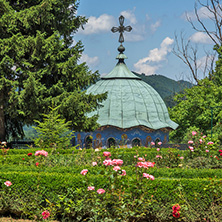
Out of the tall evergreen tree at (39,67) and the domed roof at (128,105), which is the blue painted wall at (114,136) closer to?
the domed roof at (128,105)

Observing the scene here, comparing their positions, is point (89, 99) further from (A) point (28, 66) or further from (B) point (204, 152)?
(B) point (204, 152)

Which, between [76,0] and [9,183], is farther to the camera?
[76,0]

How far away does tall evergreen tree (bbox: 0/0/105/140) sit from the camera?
60.2 feet

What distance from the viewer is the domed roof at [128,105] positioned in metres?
26.2

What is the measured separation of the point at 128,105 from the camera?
26.8 metres

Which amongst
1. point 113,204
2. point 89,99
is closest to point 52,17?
point 89,99

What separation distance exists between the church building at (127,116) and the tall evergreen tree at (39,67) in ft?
16.8

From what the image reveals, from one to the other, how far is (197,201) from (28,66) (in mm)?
14665

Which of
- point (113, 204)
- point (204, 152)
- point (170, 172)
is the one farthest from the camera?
point (204, 152)

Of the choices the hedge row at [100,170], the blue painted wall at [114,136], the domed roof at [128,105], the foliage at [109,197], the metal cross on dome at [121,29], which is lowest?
the foliage at [109,197]

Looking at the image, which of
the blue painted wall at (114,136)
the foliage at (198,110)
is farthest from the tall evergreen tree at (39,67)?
the foliage at (198,110)

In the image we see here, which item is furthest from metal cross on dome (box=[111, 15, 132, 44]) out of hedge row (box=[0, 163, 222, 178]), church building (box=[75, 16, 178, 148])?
hedge row (box=[0, 163, 222, 178])

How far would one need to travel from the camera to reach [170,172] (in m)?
9.25

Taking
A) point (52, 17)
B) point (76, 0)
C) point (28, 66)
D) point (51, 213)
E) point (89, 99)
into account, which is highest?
point (76, 0)
